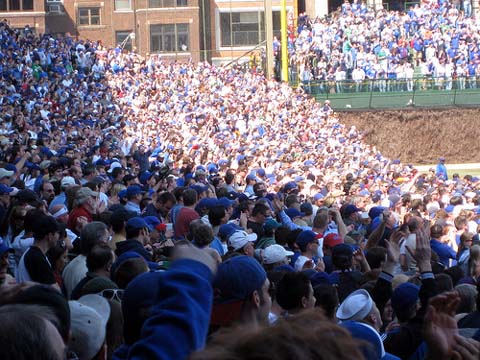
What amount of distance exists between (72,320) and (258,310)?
803 mm

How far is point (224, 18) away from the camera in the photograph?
5819 cm

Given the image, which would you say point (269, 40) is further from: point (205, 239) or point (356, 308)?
point (356, 308)

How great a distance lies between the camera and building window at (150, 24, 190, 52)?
57250 mm

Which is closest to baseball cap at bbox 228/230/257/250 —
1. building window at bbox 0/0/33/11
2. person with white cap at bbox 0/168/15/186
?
person with white cap at bbox 0/168/15/186

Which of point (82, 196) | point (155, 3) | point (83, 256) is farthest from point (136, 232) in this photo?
point (155, 3)

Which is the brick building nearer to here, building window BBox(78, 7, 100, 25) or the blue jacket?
building window BBox(78, 7, 100, 25)

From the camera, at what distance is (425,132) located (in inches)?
1507

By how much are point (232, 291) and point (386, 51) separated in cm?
3873

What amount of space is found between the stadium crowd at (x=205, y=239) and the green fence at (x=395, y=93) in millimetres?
7256

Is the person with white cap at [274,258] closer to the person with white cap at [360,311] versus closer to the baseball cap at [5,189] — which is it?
the person with white cap at [360,311]

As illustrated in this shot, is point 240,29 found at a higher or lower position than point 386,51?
higher

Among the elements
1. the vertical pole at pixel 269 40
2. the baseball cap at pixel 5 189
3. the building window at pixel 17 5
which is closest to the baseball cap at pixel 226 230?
the baseball cap at pixel 5 189

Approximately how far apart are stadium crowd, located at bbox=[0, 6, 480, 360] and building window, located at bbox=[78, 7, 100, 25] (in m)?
26.7

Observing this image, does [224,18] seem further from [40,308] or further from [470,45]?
[40,308]
